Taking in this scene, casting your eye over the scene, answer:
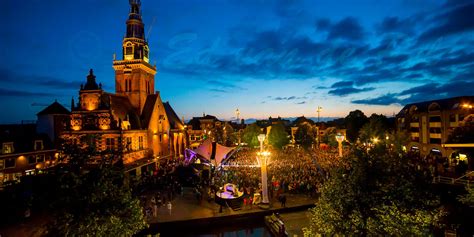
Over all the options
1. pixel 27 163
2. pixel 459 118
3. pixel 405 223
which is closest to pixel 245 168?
pixel 405 223

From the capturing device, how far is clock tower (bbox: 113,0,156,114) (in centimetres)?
4712

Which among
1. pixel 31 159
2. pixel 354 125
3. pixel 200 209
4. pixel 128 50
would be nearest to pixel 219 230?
pixel 200 209

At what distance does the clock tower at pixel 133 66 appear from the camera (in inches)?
1855

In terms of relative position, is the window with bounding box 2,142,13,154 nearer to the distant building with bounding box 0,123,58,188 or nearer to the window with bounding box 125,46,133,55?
the distant building with bounding box 0,123,58,188

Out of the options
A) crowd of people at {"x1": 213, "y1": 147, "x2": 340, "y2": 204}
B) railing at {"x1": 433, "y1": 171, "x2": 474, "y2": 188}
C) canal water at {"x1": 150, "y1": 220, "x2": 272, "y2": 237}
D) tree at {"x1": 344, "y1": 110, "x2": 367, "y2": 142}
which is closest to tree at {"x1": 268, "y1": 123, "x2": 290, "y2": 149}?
tree at {"x1": 344, "y1": 110, "x2": 367, "y2": 142}

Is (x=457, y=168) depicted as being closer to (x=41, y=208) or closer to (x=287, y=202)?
(x=287, y=202)

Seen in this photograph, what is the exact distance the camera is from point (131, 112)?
1724 inches

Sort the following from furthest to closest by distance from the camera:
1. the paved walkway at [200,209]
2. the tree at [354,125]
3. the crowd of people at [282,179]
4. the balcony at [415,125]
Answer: the tree at [354,125], the balcony at [415,125], the crowd of people at [282,179], the paved walkway at [200,209]

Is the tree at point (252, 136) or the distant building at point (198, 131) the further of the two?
the tree at point (252, 136)

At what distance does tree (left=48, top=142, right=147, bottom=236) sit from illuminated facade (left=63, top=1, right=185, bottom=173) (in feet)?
89.2

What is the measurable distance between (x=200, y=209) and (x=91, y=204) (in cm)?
1451

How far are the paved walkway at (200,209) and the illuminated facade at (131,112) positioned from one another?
1470 centimetres

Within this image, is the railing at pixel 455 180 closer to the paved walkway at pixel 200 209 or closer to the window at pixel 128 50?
the paved walkway at pixel 200 209

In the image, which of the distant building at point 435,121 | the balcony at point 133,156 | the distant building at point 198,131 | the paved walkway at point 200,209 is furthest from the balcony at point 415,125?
the balcony at point 133,156
